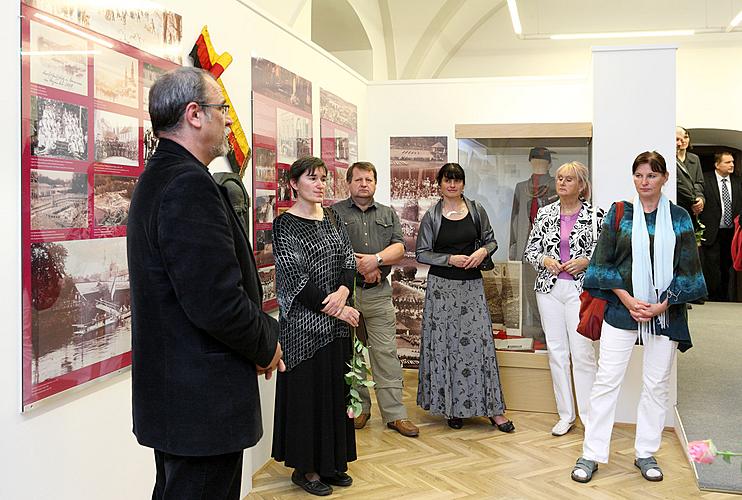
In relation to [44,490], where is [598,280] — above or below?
above

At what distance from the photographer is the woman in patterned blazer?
190 inches

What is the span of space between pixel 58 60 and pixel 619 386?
10.6 feet

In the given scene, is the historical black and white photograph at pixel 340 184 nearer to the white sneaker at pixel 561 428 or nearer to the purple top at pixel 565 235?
the purple top at pixel 565 235

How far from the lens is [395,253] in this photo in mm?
4934

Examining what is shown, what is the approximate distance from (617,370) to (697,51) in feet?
24.6

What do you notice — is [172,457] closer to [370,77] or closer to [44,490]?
[44,490]

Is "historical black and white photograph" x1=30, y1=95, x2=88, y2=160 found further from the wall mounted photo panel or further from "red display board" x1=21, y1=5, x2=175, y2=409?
the wall mounted photo panel

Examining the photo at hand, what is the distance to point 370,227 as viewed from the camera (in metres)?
4.99

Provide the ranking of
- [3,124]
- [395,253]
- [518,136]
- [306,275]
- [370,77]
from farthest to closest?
[370,77] → [518,136] → [395,253] → [306,275] → [3,124]

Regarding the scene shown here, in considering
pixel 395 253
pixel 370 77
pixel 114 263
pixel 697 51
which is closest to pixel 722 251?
pixel 697 51

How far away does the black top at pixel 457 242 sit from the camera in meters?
5.10

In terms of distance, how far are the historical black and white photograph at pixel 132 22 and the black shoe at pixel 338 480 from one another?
2329 millimetres

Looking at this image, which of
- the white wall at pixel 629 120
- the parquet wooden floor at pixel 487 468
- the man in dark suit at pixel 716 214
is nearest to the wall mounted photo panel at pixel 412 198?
the parquet wooden floor at pixel 487 468

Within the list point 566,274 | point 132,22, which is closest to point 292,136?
point 132,22
